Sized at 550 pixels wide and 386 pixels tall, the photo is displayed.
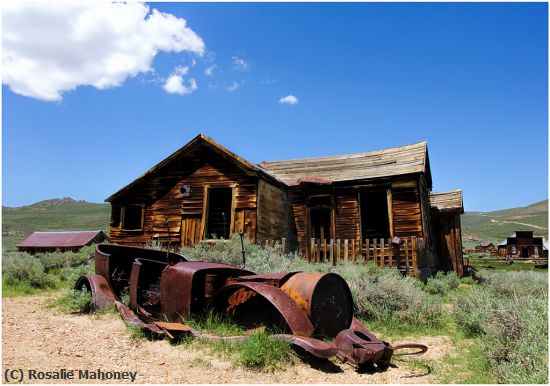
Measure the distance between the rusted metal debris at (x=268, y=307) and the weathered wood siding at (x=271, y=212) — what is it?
7.20m

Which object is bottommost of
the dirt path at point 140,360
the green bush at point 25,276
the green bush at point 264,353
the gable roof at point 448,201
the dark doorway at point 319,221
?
the dirt path at point 140,360

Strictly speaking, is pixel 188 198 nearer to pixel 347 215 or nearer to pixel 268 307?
pixel 347 215

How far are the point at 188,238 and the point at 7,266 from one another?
537 cm

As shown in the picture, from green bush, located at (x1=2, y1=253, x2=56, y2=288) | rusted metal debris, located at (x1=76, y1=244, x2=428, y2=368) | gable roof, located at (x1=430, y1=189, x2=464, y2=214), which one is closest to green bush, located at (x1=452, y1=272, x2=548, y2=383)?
rusted metal debris, located at (x1=76, y1=244, x2=428, y2=368)

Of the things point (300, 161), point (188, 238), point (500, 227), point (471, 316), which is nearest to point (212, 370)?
point (471, 316)

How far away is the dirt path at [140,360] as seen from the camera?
11.9 feet

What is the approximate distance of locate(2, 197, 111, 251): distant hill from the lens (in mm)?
57969

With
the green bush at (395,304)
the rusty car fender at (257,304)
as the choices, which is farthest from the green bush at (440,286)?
the rusty car fender at (257,304)

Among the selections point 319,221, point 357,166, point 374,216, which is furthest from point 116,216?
point 374,216

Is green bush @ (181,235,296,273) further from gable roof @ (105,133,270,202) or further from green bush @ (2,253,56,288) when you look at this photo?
green bush @ (2,253,56,288)

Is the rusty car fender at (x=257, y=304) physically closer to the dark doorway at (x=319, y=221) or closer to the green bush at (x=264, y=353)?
the green bush at (x=264, y=353)

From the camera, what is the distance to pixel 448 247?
54.9 feet

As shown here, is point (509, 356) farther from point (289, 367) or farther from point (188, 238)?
point (188, 238)

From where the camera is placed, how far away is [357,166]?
15.5 metres
